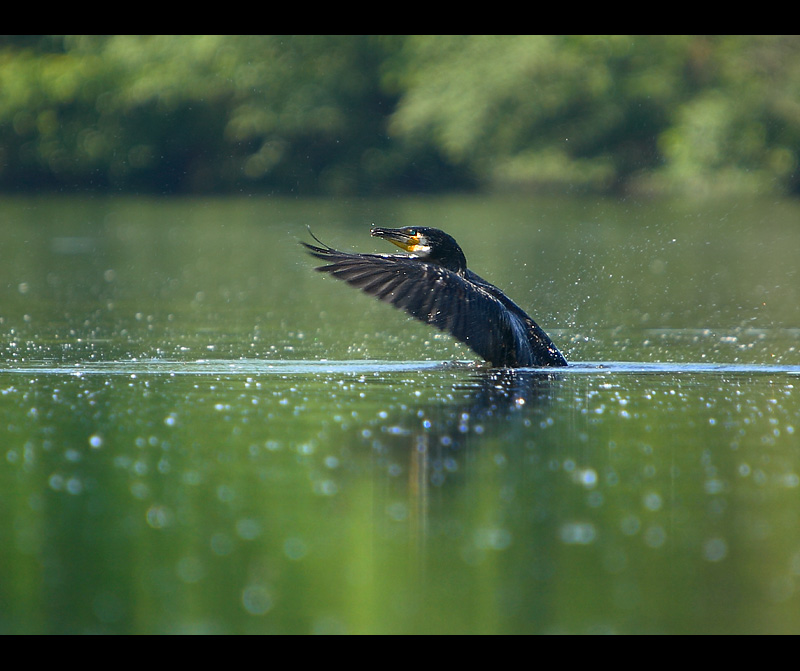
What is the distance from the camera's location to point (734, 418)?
6.84 m

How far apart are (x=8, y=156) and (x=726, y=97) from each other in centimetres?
2005

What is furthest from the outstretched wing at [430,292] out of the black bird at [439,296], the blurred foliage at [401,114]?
the blurred foliage at [401,114]

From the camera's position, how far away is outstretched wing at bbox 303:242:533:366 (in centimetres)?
794

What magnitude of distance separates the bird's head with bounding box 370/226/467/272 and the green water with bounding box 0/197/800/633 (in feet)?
2.36

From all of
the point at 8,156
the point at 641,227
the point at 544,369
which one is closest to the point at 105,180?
the point at 8,156

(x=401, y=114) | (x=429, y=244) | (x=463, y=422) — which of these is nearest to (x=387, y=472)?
(x=463, y=422)

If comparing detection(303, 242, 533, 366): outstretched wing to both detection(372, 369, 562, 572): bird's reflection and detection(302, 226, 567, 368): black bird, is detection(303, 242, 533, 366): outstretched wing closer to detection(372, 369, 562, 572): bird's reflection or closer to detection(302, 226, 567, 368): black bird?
detection(302, 226, 567, 368): black bird

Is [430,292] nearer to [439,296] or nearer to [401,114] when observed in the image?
[439,296]

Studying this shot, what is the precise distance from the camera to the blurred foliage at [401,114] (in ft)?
110

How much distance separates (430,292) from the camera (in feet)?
26.2

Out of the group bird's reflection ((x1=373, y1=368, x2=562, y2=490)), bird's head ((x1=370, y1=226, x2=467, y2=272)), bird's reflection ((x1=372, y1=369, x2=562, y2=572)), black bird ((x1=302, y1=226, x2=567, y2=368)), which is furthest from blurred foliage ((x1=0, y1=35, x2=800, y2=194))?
bird's reflection ((x1=372, y1=369, x2=562, y2=572))

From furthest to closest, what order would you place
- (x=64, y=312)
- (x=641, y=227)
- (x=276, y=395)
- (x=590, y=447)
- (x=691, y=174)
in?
(x=691, y=174) → (x=641, y=227) → (x=64, y=312) → (x=276, y=395) → (x=590, y=447)

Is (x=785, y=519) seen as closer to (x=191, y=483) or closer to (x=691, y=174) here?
(x=191, y=483)

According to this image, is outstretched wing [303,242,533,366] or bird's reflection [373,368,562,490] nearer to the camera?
bird's reflection [373,368,562,490]
